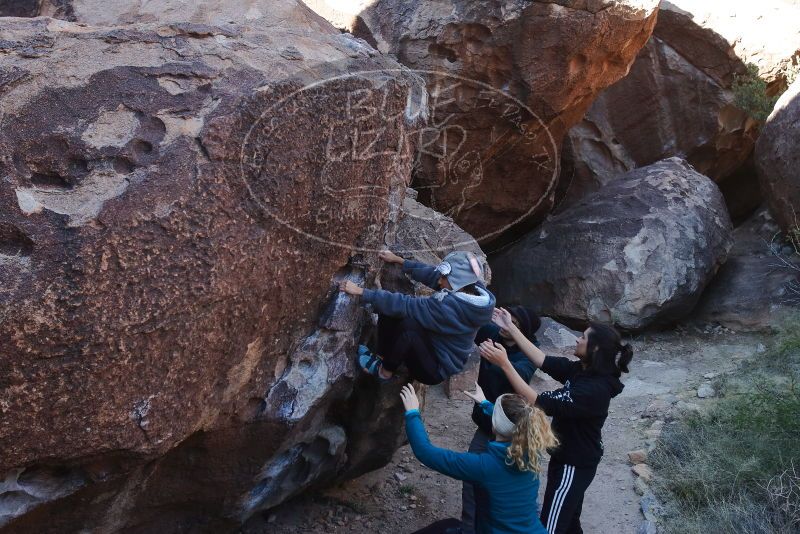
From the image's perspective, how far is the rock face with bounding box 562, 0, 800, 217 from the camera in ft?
27.1

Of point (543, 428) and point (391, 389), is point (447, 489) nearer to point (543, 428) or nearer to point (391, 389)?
point (391, 389)

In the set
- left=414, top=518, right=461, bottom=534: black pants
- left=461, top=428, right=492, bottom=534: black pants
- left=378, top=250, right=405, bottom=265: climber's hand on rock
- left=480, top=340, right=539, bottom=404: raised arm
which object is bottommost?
left=414, top=518, right=461, bottom=534: black pants

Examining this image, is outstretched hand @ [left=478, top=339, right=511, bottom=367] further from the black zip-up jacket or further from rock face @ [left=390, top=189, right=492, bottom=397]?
rock face @ [left=390, top=189, right=492, bottom=397]

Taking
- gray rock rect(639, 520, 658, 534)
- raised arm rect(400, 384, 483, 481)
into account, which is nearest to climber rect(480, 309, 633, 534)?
raised arm rect(400, 384, 483, 481)

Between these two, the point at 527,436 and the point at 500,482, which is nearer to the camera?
the point at 527,436

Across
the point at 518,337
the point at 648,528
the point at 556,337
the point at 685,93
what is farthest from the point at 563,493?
the point at 685,93

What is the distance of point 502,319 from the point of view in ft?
11.4

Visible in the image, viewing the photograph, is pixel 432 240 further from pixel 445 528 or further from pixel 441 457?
pixel 441 457

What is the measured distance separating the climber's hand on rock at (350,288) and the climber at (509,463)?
67 centimetres

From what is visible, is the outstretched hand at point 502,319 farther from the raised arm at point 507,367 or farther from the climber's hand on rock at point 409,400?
the climber's hand on rock at point 409,400

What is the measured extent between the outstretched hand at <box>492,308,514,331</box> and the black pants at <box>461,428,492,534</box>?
44cm

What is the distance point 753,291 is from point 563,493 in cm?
431

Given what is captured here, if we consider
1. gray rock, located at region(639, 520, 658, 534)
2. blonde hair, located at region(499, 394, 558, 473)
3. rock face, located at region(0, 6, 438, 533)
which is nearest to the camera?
rock face, located at region(0, 6, 438, 533)

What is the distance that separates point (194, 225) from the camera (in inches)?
104
